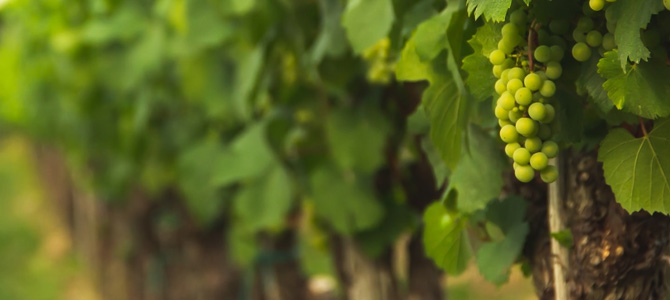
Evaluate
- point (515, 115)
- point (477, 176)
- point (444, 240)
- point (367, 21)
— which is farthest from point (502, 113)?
point (367, 21)

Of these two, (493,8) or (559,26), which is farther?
(559,26)

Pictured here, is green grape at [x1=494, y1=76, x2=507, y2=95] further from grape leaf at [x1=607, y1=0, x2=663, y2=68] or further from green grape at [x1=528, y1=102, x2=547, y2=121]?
grape leaf at [x1=607, y1=0, x2=663, y2=68]

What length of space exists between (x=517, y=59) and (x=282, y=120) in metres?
1.67

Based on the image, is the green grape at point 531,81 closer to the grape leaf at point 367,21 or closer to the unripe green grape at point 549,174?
the unripe green grape at point 549,174

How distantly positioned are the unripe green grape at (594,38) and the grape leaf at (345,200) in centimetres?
144

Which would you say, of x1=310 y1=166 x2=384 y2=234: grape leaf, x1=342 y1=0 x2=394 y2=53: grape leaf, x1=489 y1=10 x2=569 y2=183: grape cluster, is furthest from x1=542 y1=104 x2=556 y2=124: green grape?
x1=310 y1=166 x2=384 y2=234: grape leaf

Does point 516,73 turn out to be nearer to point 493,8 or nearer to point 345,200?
point 493,8

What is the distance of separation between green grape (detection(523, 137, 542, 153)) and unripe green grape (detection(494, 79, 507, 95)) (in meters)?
0.08

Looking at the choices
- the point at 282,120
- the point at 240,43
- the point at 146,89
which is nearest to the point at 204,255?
the point at 146,89

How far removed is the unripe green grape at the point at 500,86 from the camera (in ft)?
4.28

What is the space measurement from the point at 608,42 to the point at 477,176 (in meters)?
0.42

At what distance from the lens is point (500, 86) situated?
4.28ft

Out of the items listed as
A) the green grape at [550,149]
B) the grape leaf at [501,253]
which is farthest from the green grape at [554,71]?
the grape leaf at [501,253]

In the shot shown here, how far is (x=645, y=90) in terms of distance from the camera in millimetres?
1274
